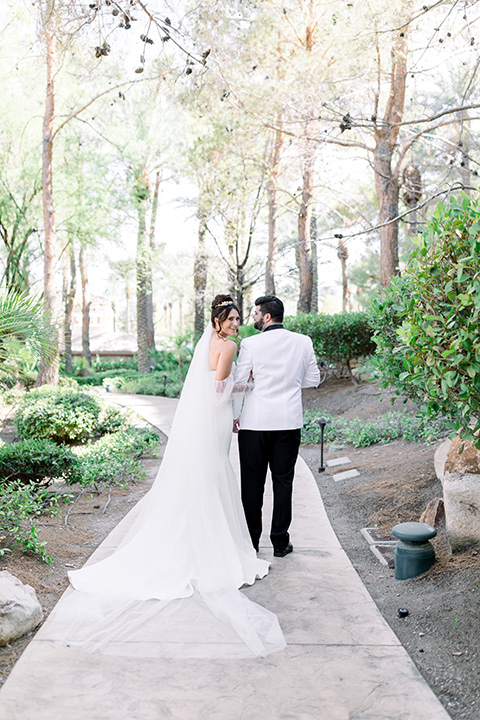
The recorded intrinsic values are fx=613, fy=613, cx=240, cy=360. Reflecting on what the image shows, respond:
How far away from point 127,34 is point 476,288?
4.38 m

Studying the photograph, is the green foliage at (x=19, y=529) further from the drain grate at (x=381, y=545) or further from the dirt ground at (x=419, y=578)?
the drain grate at (x=381, y=545)

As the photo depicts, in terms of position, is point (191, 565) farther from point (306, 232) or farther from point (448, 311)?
point (306, 232)

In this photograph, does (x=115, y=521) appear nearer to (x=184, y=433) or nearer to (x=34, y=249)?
(x=184, y=433)

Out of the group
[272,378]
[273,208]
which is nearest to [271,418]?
[272,378]

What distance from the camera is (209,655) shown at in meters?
3.08

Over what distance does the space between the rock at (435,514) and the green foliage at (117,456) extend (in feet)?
12.5

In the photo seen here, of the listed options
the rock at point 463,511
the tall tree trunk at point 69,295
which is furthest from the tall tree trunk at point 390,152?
the tall tree trunk at point 69,295

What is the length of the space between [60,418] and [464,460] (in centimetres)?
803

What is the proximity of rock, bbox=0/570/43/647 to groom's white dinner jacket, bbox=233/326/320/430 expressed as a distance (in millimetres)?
1967

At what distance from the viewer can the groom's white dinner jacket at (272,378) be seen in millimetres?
4699

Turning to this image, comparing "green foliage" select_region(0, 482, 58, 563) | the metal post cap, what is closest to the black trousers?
the metal post cap

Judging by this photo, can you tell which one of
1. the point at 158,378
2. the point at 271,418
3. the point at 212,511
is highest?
the point at 271,418

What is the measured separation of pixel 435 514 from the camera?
498cm

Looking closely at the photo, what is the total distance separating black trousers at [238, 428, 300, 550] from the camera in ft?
15.5
